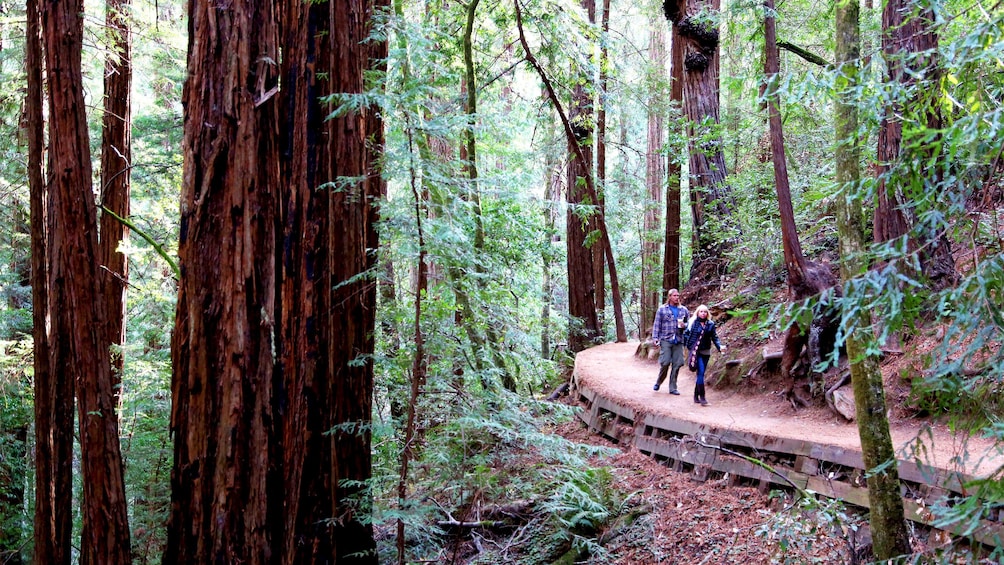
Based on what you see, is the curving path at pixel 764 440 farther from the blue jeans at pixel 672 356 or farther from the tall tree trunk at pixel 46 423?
the tall tree trunk at pixel 46 423

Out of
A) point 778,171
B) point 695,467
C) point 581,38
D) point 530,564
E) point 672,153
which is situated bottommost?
point 530,564

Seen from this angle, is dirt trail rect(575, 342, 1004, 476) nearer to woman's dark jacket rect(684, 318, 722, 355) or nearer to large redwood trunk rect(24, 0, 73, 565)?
woman's dark jacket rect(684, 318, 722, 355)

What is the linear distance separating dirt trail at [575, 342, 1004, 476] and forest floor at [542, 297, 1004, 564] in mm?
15

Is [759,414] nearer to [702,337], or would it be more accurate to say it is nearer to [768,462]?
[702,337]

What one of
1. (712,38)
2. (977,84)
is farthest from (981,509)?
(712,38)

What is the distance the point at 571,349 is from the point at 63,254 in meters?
12.8

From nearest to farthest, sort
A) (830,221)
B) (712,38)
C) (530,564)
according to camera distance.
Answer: (530,564)
(830,221)
(712,38)

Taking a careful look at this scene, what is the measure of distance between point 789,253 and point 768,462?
2.83 metres

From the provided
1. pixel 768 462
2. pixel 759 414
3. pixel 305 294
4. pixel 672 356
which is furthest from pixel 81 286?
pixel 759 414

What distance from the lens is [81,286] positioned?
23.4ft

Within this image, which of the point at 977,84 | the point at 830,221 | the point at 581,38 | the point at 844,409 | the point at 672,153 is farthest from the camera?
the point at 672,153

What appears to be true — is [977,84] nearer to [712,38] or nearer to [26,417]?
[712,38]

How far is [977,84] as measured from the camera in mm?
3107

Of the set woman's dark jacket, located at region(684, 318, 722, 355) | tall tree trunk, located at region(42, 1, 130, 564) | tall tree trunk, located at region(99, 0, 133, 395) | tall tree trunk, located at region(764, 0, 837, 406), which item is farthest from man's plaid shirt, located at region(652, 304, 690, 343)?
tall tree trunk, located at region(99, 0, 133, 395)
